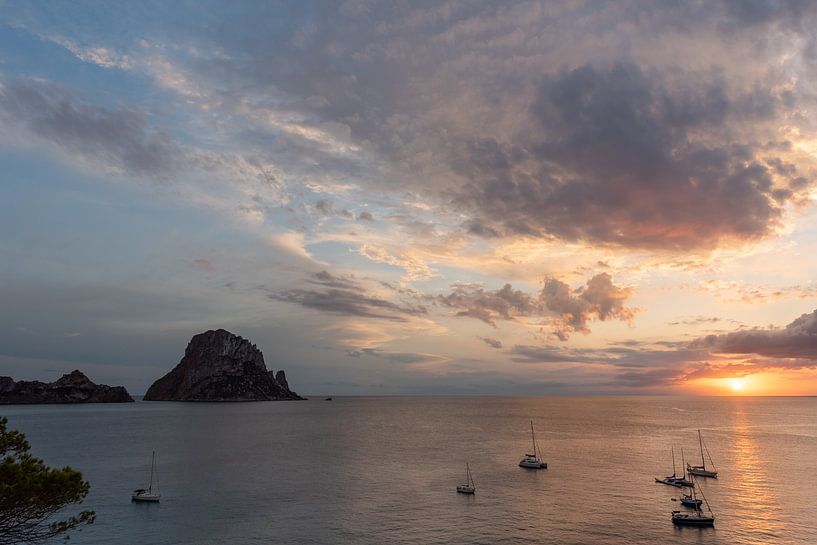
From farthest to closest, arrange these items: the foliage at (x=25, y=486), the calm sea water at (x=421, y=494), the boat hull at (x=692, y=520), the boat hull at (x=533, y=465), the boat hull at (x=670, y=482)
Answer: the boat hull at (x=533, y=465) < the boat hull at (x=670, y=482) < the boat hull at (x=692, y=520) < the calm sea water at (x=421, y=494) < the foliage at (x=25, y=486)

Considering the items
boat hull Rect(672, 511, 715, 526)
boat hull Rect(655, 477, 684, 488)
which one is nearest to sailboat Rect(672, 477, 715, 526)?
boat hull Rect(672, 511, 715, 526)

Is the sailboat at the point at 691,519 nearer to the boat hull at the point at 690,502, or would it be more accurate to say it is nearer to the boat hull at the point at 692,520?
the boat hull at the point at 692,520

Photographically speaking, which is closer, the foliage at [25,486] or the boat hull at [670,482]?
the foliage at [25,486]

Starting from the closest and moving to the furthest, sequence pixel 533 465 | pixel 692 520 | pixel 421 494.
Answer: pixel 692 520, pixel 421 494, pixel 533 465

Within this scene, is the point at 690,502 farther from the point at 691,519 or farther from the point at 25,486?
the point at 25,486

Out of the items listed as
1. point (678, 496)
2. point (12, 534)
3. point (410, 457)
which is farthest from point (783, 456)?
point (12, 534)

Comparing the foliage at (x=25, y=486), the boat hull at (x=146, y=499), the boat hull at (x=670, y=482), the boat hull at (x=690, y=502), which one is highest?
the foliage at (x=25, y=486)

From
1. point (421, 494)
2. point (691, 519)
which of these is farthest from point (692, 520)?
point (421, 494)

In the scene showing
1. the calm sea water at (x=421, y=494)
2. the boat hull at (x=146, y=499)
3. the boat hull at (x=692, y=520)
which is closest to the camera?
the calm sea water at (x=421, y=494)

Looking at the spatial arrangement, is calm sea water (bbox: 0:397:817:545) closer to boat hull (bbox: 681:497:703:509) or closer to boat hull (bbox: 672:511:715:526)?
boat hull (bbox: 672:511:715:526)

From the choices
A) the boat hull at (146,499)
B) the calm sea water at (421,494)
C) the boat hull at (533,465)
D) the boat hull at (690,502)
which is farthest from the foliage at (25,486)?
the boat hull at (533,465)

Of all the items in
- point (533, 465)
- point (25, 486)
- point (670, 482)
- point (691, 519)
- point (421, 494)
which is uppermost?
point (25, 486)

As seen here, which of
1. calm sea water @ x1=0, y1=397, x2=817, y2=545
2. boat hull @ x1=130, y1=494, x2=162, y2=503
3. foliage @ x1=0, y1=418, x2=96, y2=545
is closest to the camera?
foliage @ x1=0, y1=418, x2=96, y2=545

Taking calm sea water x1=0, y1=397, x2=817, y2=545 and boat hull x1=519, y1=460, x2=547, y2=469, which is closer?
calm sea water x1=0, y1=397, x2=817, y2=545
